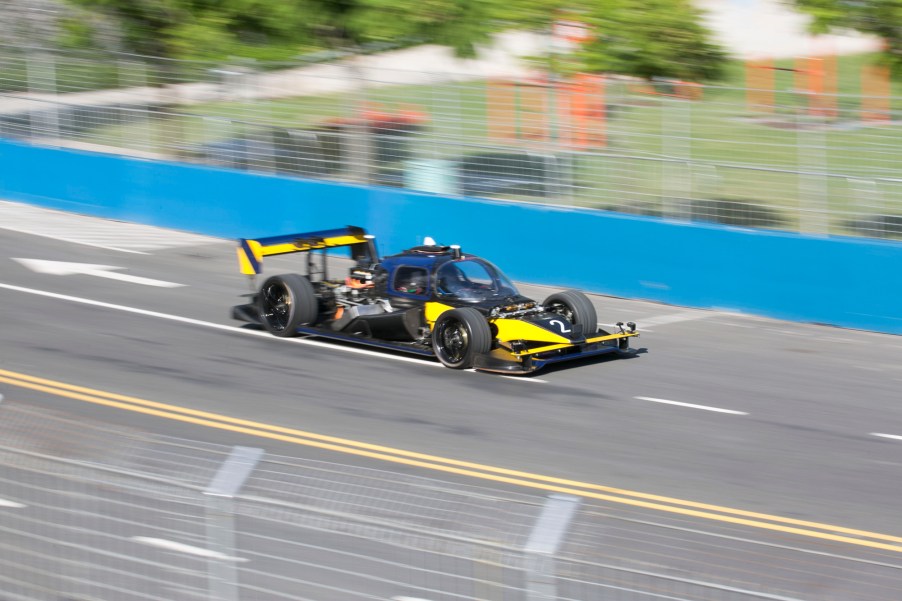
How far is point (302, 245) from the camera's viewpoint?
46.6 ft

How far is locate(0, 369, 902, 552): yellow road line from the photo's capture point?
8.10 metres

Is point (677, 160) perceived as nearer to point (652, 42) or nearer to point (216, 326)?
Answer: point (652, 42)

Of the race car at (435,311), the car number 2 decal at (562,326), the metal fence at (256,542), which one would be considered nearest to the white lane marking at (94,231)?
the race car at (435,311)

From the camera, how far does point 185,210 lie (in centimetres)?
2048

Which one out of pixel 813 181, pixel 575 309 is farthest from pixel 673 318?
pixel 575 309

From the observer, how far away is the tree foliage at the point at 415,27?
1752 centimetres

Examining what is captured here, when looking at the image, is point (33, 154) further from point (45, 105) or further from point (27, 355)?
point (27, 355)

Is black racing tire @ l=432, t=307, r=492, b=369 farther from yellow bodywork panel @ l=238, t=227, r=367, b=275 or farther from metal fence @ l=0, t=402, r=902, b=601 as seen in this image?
metal fence @ l=0, t=402, r=902, b=601

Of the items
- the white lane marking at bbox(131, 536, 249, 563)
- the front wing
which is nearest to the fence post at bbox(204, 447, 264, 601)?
the white lane marking at bbox(131, 536, 249, 563)

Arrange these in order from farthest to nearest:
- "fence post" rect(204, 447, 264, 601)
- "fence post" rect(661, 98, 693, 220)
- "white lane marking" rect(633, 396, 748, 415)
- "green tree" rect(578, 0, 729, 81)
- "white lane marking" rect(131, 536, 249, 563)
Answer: "green tree" rect(578, 0, 729, 81) → "fence post" rect(661, 98, 693, 220) → "white lane marking" rect(633, 396, 748, 415) → "white lane marking" rect(131, 536, 249, 563) → "fence post" rect(204, 447, 264, 601)

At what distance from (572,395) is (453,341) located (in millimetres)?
1419

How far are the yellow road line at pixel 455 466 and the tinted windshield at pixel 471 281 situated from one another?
302 centimetres

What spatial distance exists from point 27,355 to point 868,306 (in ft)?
31.5

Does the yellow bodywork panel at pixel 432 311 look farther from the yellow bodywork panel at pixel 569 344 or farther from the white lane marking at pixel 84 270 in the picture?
the white lane marking at pixel 84 270
